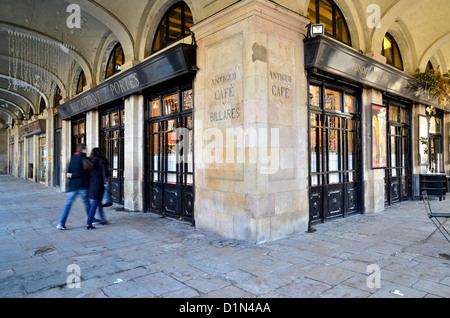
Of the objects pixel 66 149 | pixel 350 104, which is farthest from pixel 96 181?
pixel 66 149

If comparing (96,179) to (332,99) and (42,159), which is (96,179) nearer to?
(332,99)

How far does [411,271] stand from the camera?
3.63 metres

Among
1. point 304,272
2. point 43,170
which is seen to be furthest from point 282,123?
point 43,170

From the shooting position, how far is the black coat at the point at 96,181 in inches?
243

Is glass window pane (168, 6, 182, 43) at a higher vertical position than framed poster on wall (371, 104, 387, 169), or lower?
higher

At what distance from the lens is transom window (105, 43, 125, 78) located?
9.66 metres

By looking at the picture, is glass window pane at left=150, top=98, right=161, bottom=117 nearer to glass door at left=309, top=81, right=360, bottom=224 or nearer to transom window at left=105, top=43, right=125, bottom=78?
transom window at left=105, top=43, right=125, bottom=78

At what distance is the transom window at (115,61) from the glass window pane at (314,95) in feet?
20.8

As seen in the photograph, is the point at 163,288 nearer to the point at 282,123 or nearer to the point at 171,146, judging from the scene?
the point at 282,123

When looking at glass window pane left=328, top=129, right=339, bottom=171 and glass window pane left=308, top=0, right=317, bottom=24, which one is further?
glass window pane left=328, top=129, right=339, bottom=171

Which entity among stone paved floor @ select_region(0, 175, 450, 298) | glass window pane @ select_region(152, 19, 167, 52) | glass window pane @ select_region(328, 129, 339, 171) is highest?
glass window pane @ select_region(152, 19, 167, 52)

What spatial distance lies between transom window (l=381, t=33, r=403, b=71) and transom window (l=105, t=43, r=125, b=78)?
27.3 ft

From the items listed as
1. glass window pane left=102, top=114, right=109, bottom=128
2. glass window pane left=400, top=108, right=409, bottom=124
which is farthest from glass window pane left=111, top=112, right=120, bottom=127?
glass window pane left=400, top=108, right=409, bottom=124

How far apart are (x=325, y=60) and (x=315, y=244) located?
3609 mm
